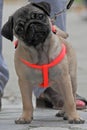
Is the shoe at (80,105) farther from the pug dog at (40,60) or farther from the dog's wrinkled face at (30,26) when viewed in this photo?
the dog's wrinkled face at (30,26)

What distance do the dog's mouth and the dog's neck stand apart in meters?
0.13

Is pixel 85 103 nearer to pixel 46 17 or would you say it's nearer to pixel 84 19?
pixel 46 17

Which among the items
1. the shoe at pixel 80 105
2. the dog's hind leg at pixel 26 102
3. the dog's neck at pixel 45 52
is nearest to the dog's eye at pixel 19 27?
the dog's neck at pixel 45 52

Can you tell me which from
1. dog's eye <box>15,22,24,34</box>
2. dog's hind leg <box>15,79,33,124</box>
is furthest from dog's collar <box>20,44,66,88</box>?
dog's eye <box>15,22,24,34</box>

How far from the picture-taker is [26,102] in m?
5.33

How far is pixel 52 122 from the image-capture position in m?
5.42

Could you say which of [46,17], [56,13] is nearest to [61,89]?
[46,17]

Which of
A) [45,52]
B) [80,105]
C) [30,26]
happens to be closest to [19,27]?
[30,26]

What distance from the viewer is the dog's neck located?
5227 millimetres

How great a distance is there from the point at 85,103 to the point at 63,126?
Answer: 1381 mm

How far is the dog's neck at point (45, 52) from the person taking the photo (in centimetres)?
523

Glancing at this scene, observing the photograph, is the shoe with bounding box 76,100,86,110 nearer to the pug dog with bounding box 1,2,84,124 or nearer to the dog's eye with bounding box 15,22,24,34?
the pug dog with bounding box 1,2,84,124

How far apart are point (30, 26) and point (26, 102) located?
0.74 meters

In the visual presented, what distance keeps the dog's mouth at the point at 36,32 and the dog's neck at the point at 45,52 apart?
127 mm
